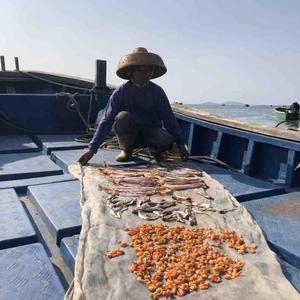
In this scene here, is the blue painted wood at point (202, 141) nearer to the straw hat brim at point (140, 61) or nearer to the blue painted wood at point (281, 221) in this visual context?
the straw hat brim at point (140, 61)

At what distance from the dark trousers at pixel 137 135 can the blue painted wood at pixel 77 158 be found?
266 mm

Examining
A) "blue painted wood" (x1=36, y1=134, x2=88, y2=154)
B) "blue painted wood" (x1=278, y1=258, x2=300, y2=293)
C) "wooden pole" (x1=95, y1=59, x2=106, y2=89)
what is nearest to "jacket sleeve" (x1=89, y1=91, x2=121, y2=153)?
"blue painted wood" (x1=36, y1=134, x2=88, y2=154)

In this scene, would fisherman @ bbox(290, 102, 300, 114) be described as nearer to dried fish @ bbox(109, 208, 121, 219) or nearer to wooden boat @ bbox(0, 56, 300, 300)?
wooden boat @ bbox(0, 56, 300, 300)

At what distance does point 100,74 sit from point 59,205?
457 cm

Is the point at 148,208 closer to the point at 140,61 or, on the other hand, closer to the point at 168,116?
the point at 168,116

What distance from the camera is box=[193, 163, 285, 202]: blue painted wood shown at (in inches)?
153

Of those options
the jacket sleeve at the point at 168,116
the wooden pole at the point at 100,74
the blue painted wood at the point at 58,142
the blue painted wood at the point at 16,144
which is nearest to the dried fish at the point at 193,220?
the jacket sleeve at the point at 168,116

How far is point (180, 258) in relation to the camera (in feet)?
8.14

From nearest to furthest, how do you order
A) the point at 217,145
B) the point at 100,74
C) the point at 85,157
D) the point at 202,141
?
1. the point at 85,157
2. the point at 217,145
3. the point at 202,141
4. the point at 100,74

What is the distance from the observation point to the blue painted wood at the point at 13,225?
8.68ft

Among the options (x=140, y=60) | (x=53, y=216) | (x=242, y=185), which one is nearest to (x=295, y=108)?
(x=140, y=60)

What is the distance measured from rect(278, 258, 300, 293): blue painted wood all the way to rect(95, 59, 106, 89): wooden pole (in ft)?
18.5

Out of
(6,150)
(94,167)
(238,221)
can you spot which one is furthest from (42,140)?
(238,221)

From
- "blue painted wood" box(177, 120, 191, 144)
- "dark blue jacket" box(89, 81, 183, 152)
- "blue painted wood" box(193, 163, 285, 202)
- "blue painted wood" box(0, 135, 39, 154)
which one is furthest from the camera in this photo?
"blue painted wood" box(177, 120, 191, 144)
